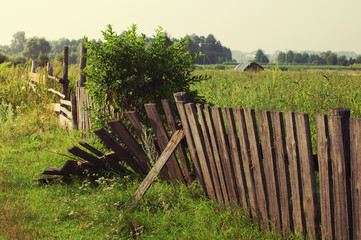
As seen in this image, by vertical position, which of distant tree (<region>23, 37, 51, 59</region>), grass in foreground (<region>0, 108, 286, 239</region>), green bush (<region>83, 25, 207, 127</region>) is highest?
distant tree (<region>23, 37, 51, 59</region>)

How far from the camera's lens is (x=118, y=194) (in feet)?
14.6

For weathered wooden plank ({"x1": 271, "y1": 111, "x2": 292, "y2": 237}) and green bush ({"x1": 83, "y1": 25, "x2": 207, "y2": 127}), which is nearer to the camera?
weathered wooden plank ({"x1": 271, "y1": 111, "x2": 292, "y2": 237})

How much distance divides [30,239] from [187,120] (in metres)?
2.10

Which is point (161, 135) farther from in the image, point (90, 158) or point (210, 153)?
point (90, 158)

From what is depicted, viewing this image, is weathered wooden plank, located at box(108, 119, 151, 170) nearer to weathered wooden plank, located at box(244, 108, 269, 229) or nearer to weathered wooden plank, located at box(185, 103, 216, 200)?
weathered wooden plank, located at box(185, 103, 216, 200)

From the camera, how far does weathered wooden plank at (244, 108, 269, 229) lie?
10.8 ft

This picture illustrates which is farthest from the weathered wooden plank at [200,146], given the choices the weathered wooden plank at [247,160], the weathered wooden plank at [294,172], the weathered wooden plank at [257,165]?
the weathered wooden plank at [294,172]

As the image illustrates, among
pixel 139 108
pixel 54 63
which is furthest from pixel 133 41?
pixel 54 63

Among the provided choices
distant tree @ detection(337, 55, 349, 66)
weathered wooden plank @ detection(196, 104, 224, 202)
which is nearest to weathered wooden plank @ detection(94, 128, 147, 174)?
weathered wooden plank @ detection(196, 104, 224, 202)

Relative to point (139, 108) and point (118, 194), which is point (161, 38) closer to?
point (139, 108)

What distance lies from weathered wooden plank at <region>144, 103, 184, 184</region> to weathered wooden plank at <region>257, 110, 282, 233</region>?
54.4 inches

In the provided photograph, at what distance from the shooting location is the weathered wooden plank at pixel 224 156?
3.64m

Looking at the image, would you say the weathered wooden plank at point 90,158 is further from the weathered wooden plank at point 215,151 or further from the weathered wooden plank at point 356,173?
the weathered wooden plank at point 356,173

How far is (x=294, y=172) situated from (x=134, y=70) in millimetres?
3012
